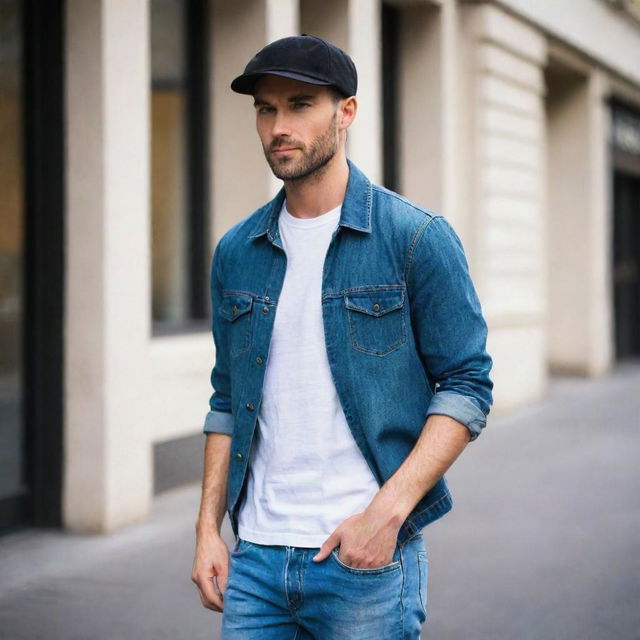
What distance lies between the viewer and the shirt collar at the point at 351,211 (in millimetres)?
2391

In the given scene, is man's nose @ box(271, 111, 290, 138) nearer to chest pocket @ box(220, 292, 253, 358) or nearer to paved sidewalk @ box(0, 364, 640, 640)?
chest pocket @ box(220, 292, 253, 358)

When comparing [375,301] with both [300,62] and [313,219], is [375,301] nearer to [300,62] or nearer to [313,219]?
[313,219]

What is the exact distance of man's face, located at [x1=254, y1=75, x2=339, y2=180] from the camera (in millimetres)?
2354

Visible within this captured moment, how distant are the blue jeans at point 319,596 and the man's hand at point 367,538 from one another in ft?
0.09

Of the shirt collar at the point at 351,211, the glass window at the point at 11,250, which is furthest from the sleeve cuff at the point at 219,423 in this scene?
the glass window at the point at 11,250

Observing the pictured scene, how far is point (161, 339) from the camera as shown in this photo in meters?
7.70

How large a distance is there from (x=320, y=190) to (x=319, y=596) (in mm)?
836

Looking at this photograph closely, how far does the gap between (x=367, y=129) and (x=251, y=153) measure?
5.12 ft

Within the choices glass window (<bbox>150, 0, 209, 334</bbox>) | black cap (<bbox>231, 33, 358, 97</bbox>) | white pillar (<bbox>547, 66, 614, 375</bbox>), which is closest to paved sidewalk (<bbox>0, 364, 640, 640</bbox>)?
glass window (<bbox>150, 0, 209, 334</bbox>)

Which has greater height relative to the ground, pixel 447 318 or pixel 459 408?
pixel 447 318

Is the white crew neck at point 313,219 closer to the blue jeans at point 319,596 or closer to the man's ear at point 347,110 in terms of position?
the man's ear at point 347,110

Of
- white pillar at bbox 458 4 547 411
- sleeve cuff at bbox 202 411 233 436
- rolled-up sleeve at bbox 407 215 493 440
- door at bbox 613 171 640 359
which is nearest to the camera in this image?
rolled-up sleeve at bbox 407 215 493 440

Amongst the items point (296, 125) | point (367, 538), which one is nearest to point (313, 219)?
point (296, 125)

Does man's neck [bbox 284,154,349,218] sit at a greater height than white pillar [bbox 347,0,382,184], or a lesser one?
lesser
